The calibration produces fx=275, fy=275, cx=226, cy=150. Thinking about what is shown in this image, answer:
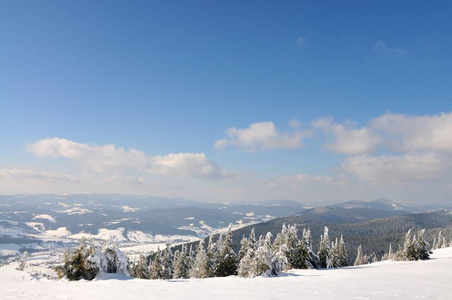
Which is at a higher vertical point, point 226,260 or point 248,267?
point 248,267

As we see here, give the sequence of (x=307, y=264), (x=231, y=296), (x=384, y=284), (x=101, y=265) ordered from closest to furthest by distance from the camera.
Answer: (x=231, y=296) → (x=384, y=284) → (x=101, y=265) → (x=307, y=264)

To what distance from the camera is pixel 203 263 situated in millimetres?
48906

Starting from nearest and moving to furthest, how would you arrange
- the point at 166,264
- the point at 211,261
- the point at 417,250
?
1. the point at 211,261
2. the point at 417,250
3. the point at 166,264

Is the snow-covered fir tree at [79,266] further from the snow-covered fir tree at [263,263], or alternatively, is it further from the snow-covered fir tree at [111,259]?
the snow-covered fir tree at [263,263]

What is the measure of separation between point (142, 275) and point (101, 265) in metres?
27.7

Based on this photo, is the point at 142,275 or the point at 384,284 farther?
the point at 142,275

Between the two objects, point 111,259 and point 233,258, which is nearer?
point 111,259

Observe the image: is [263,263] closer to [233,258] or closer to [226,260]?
A: [233,258]

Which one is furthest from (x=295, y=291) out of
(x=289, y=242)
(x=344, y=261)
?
(x=344, y=261)

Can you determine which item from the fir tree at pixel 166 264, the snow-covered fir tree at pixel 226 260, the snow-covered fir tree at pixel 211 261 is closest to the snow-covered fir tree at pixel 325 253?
the snow-covered fir tree at pixel 226 260

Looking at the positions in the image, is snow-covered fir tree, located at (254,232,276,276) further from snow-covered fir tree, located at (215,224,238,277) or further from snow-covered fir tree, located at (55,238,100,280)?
snow-covered fir tree, located at (55,238,100,280)

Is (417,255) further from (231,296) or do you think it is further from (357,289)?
(231,296)

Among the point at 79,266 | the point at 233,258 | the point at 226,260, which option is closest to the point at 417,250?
the point at 233,258

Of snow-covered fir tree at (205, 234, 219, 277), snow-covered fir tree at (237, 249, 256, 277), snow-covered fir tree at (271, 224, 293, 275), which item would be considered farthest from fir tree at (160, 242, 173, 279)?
snow-covered fir tree at (237, 249, 256, 277)
